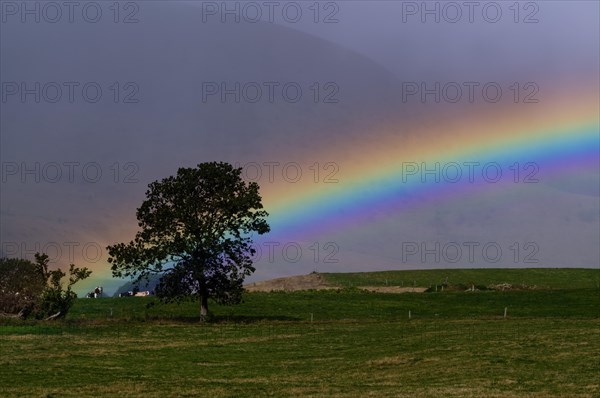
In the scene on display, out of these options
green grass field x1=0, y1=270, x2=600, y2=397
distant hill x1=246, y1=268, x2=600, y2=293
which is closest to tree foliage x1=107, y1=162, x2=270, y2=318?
green grass field x1=0, y1=270, x2=600, y2=397

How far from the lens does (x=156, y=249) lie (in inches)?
3243

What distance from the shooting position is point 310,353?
2228 inches

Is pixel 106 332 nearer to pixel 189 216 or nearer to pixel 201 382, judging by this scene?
pixel 189 216

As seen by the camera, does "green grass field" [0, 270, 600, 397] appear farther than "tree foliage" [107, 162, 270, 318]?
No

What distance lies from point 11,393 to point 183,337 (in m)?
30.4

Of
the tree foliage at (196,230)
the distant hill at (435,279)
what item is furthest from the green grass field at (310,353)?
the distant hill at (435,279)

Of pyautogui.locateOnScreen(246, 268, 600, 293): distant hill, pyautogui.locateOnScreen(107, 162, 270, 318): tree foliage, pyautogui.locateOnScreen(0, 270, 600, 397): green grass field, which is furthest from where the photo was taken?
pyautogui.locateOnScreen(246, 268, 600, 293): distant hill

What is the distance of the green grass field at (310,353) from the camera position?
1561 inches

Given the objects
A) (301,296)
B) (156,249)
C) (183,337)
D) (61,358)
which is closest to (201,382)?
(61,358)

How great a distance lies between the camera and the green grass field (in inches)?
1561

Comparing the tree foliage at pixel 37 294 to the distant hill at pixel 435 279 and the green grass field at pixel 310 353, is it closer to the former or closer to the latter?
the green grass field at pixel 310 353

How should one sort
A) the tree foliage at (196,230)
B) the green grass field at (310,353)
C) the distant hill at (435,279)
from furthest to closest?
the distant hill at (435,279) → the tree foliage at (196,230) → the green grass field at (310,353)

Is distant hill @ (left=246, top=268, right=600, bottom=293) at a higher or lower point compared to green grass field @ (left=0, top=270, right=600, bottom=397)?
higher

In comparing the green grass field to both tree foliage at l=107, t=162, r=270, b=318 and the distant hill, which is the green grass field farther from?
the distant hill
